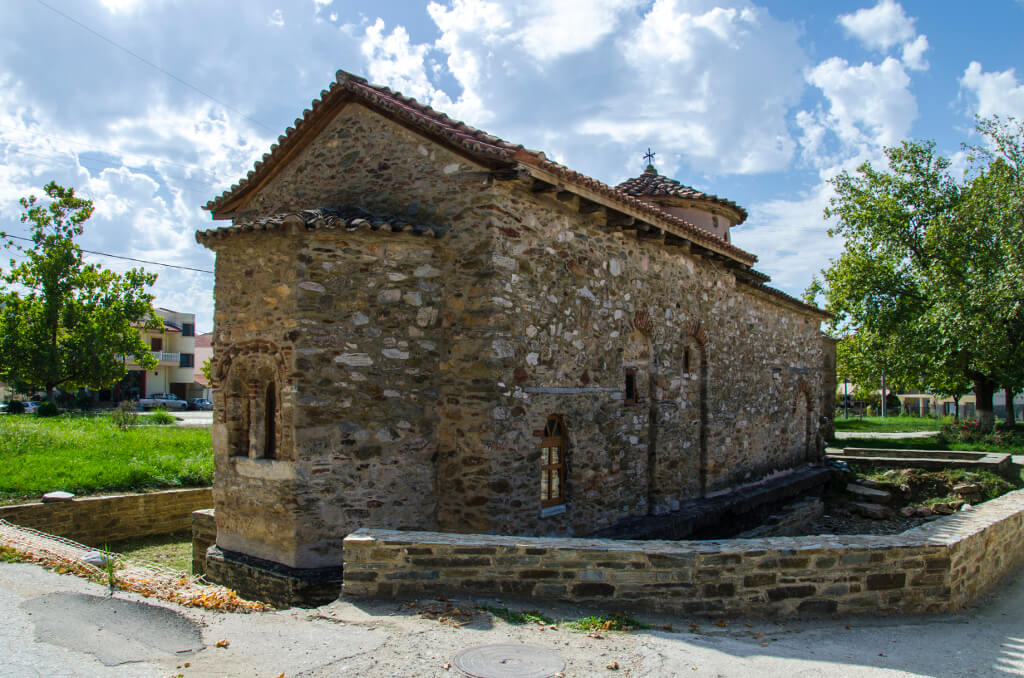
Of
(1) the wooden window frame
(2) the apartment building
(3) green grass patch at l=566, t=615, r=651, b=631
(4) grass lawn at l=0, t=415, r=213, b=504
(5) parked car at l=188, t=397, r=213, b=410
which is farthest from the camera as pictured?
(2) the apartment building

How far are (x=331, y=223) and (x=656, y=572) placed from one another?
5008 millimetres

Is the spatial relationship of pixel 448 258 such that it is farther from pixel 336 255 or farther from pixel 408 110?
pixel 408 110

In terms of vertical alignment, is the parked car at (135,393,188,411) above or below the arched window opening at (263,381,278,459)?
below

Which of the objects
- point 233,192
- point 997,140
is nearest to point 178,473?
point 233,192

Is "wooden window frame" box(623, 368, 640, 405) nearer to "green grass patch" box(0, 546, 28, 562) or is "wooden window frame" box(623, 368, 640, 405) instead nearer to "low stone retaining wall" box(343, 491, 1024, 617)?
"low stone retaining wall" box(343, 491, 1024, 617)

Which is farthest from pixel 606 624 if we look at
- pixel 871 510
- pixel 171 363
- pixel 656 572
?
pixel 171 363

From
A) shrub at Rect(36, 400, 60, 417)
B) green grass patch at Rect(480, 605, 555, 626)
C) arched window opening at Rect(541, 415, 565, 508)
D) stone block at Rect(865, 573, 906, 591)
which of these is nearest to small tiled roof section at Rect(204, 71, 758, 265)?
arched window opening at Rect(541, 415, 565, 508)

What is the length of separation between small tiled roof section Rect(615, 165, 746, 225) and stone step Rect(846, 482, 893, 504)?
7.79 metres

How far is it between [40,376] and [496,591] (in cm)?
3079

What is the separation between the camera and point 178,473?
13.2m

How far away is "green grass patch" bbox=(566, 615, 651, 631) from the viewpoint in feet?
16.4

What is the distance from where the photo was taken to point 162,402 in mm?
43031

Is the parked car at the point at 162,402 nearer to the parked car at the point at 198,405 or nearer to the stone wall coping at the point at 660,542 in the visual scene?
the parked car at the point at 198,405

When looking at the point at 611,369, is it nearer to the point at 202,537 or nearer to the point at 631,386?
the point at 631,386
